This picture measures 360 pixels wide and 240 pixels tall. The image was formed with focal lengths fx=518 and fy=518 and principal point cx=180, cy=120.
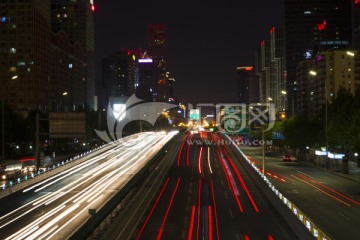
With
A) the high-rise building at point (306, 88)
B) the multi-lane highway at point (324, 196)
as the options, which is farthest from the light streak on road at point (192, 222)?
the high-rise building at point (306, 88)

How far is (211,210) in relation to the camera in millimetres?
36750

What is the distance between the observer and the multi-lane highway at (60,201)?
2897cm

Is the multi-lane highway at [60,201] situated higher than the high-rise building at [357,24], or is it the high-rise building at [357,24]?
the high-rise building at [357,24]

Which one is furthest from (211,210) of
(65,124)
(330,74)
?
(330,74)

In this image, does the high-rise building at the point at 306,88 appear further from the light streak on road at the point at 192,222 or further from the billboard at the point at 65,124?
the light streak on road at the point at 192,222

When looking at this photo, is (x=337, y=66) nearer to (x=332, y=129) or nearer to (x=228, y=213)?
(x=332, y=129)

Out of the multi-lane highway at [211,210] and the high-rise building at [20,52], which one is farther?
the high-rise building at [20,52]

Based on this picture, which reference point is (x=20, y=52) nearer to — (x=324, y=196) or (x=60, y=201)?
(x=60, y=201)

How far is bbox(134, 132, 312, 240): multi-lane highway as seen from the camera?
28906 millimetres

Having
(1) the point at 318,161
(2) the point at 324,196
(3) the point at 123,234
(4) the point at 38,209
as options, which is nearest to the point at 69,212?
(4) the point at 38,209

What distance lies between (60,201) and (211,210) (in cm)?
Result: 1173

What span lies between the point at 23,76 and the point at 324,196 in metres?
130

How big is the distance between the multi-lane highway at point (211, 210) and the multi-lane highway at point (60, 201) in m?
4.39

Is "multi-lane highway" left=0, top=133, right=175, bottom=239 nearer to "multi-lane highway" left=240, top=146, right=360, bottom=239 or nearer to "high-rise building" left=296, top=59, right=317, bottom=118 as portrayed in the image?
"multi-lane highway" left=240, top=146, right=360, bottom=239
